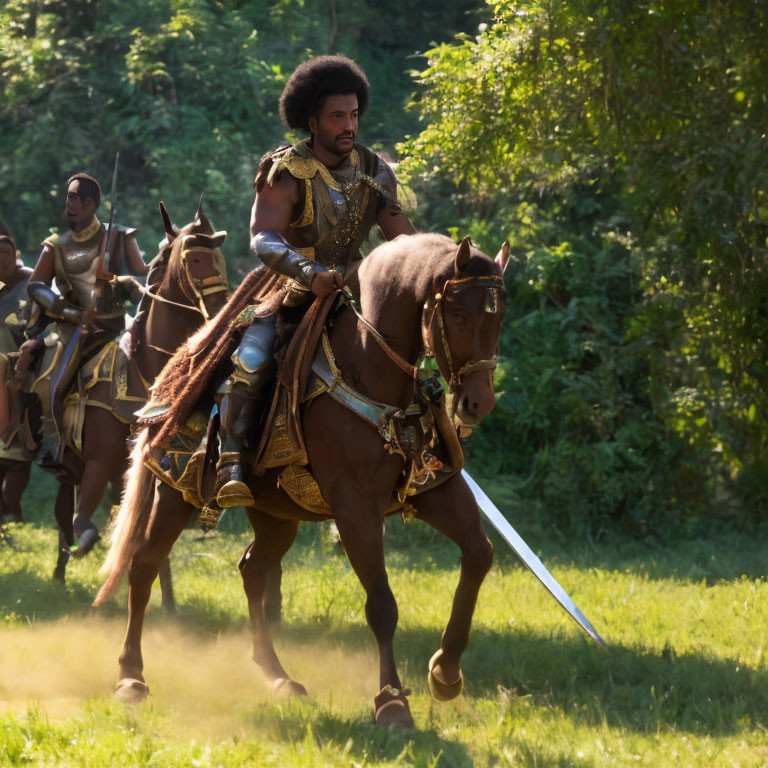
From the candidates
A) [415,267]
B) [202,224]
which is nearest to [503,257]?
[415,267]

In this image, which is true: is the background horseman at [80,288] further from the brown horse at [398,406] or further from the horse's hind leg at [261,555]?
the brown horse at [398,406]

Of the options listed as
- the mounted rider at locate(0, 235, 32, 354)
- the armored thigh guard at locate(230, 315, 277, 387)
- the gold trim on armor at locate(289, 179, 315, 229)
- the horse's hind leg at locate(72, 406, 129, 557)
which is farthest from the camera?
the mounted rider at locate(0, 235, 32, 354)

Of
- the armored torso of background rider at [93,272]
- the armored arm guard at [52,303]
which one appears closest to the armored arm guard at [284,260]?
the armored torso of background rider at [93,272]

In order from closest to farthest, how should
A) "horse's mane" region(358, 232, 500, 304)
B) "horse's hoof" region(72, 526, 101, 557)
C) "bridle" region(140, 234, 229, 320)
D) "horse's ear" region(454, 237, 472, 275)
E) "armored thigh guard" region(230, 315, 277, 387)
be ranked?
1. "horse's ear" region(454, 237, 472, 275)
2. "horse's mane" region(358, 232, 500, 304)
3. "armored thigh guard" region(230, 315, 277, 387)
4. "bridle" region(140, 234, 229, 320)
5. "horse's hoof" region(72, 526, 101, 557)

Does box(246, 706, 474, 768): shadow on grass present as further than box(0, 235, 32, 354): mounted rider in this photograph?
No

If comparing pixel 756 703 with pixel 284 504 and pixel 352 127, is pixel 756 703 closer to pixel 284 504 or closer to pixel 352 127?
pixel 284 504

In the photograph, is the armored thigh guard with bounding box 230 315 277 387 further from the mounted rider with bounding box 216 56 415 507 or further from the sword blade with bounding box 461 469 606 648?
the sword blade with bounding box 461 469 606 648

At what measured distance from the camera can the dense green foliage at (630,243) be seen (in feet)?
32.3

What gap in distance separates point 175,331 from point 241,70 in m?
13.1

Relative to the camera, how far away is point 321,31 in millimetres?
23125

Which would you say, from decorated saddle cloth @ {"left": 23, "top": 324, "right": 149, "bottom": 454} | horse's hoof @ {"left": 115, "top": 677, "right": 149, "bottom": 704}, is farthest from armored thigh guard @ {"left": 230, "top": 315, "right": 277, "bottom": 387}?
decorated saddle cloth @ {"left": 23, "top": 324, "right": 149, "bottom": 454}

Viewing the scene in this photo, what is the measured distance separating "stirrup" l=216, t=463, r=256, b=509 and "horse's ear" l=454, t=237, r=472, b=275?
1.60 m

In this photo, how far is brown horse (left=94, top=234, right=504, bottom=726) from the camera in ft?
17.7

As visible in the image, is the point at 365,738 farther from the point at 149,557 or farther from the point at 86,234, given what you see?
the point at 86,234
